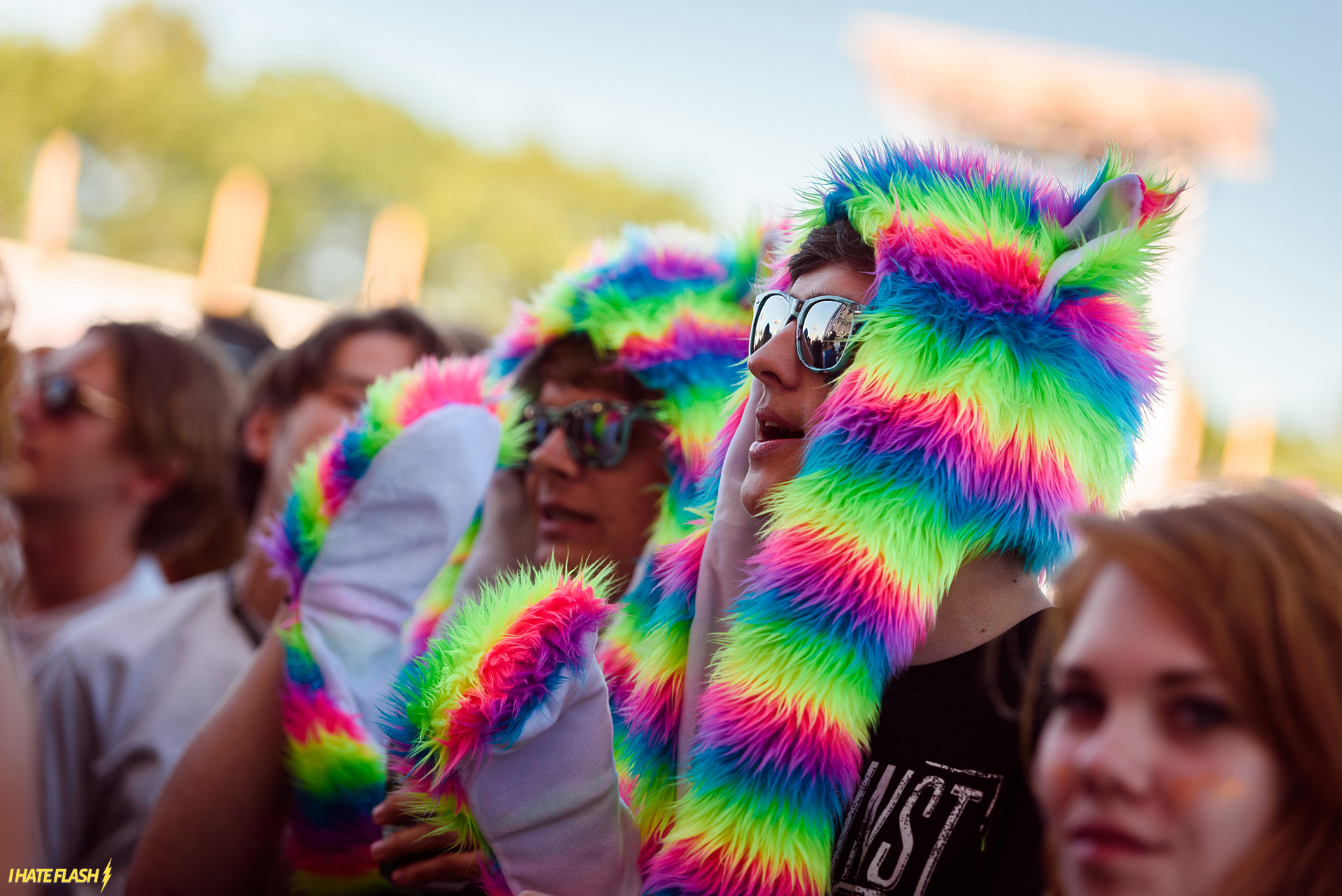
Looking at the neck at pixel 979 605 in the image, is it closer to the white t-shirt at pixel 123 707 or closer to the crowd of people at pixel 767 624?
the crowd of people at pixel 767 624

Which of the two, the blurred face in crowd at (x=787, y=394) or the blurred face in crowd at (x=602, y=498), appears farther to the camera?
the blurred face in crowd at (x=602, y=498)

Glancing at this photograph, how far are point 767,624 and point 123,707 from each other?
213 centimetres

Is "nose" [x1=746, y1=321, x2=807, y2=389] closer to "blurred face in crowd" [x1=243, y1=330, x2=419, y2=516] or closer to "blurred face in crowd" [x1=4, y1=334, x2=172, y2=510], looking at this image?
"blurred face in crowd" [x1=243, y1=330, x2=419, y2=516]

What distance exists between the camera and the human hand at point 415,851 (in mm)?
1771

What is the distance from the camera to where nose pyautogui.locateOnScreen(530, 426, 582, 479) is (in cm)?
A: 241

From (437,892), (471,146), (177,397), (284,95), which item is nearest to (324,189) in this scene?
(284,95)

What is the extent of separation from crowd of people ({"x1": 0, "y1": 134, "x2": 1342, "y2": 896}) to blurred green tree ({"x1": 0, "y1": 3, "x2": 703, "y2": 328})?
25844mm

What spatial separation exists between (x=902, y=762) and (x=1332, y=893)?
0.58 meters

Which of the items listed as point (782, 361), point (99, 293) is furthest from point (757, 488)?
point (99, 293)

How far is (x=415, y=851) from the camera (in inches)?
72.1

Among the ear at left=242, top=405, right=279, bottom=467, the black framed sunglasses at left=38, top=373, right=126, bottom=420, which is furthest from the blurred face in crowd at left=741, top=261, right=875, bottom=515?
the black framed sunglasses at left=38, top=373, right=126, bottom=420

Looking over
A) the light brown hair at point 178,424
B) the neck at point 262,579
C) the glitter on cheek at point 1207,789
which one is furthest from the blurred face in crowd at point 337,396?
the glitter on cheek at point 1207,789
